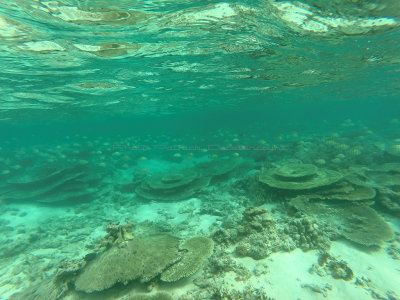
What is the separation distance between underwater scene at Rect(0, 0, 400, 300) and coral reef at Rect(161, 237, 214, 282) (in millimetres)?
35

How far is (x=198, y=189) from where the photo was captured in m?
12.3

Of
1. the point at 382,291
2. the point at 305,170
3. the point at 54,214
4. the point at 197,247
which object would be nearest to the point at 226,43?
the point at 305,170

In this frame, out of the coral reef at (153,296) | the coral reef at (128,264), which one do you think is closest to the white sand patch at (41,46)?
the coral reef at (128,264)

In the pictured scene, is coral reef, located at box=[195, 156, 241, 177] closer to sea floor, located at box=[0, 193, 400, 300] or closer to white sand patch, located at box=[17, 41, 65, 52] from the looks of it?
Answer: sea floor, located at box=[0, 193, 400, 300]

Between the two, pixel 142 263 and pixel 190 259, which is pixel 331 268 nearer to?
pixel 190 259

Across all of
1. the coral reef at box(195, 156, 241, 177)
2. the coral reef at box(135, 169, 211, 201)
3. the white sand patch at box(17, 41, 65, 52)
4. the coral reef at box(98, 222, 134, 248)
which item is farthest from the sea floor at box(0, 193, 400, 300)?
the white sand patch at box(17, 41, 65, 52)

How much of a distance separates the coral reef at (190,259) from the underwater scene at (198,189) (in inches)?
1.4

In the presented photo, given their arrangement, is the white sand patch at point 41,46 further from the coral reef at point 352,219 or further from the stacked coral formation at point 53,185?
the coral reef at point 352,219

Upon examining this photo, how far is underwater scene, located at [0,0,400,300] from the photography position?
4770mm

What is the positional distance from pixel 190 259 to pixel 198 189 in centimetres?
743

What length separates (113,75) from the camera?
1684 cm

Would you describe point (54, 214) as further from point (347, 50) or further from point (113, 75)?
point (347, 50)

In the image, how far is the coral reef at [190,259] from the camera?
444 cm

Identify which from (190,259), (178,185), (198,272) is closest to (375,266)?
(198,272)
